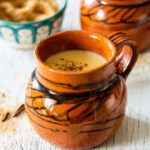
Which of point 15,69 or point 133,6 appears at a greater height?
point 133,6

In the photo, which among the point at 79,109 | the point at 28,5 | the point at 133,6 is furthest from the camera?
the point at 28,5

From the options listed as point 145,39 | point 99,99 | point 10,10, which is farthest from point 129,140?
point 10,10

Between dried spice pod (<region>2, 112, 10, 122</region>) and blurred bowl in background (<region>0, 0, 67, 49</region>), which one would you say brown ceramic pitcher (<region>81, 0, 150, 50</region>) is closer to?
blurred bowl in background (<region>0, 0, 67, 49</region>)

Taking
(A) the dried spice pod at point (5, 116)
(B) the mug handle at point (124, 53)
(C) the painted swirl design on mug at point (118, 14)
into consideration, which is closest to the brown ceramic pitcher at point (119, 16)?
(C) the painted swirl design on mug at point (118, 14)

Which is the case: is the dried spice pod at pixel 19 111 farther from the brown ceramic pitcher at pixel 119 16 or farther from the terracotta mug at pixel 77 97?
the brown ceramic pitcher at pixel 119 16

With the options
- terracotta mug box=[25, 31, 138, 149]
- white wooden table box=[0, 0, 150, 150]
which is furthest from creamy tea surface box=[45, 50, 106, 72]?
white wooden table box=[0, 0, 150, 150]

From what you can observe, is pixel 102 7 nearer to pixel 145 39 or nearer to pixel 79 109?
pixel 145 39

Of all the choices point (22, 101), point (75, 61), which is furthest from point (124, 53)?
point (22, 101)
